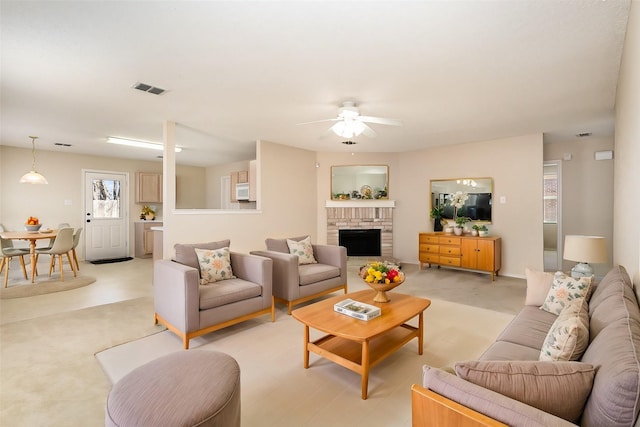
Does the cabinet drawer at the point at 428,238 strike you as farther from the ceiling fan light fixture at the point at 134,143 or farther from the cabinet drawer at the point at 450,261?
the ceiling fan light fixture at the point at 134,143

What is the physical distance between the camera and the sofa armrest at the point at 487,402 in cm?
92

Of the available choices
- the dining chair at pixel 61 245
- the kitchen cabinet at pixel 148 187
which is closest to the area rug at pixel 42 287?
the dining chair at pixel 61 245

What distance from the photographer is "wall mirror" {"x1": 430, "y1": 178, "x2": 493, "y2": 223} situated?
5.58 m

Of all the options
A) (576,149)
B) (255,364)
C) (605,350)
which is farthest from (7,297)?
(576,149)

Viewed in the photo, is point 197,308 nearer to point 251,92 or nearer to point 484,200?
point 251,92

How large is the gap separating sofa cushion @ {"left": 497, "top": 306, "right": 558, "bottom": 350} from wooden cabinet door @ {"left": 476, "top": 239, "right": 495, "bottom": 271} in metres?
2.81

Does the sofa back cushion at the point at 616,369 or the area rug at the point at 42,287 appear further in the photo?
the area rug at the point at 42,287

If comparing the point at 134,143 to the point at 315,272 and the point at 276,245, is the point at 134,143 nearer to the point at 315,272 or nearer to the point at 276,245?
the point at 276,245

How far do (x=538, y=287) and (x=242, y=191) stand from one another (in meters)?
5.42

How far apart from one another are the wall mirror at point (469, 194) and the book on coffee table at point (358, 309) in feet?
13.1

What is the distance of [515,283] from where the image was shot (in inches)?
194

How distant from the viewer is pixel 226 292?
2.97 metres

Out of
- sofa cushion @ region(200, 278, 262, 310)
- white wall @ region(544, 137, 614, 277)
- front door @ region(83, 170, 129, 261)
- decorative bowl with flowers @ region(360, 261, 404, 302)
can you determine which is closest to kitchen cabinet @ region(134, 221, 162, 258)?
front door @ region(83, 170, 129, 261)

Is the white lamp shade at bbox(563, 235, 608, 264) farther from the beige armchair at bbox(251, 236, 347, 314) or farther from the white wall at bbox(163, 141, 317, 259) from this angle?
the white wall at bbox(163, 141, 317, 259)
